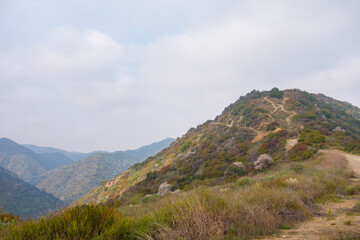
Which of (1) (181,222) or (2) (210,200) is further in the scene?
(2) (210,200)

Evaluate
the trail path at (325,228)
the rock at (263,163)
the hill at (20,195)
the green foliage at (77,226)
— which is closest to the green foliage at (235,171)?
the rock at (263,163)

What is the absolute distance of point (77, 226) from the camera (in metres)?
2.91

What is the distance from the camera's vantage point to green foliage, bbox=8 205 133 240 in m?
2.75

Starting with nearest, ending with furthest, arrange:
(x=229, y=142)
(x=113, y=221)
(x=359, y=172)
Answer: (x=113, y=221) → (x=359, y=172) → (x=229, y=142)

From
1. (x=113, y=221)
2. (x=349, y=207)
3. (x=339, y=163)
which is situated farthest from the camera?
(x=339, y=163)

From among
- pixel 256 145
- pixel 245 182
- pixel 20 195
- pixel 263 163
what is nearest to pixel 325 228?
pixel 245 182

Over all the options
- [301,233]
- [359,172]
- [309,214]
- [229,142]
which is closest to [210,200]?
[301,233]

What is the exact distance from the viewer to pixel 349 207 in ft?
15.1

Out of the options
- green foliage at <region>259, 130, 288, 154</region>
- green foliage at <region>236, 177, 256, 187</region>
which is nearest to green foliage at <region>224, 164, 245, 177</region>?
green foliage at <region>259, 130, 288, 154</region>

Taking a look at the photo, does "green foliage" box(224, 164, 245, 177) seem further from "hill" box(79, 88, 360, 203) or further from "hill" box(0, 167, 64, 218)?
"hill" box(0, 167, 64, 218)

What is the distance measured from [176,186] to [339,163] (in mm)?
14179

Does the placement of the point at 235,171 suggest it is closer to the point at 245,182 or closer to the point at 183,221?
the point at 245,182

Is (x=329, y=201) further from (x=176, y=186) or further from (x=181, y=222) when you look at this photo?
(x=176, y=186)

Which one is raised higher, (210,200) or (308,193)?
(210,200)
